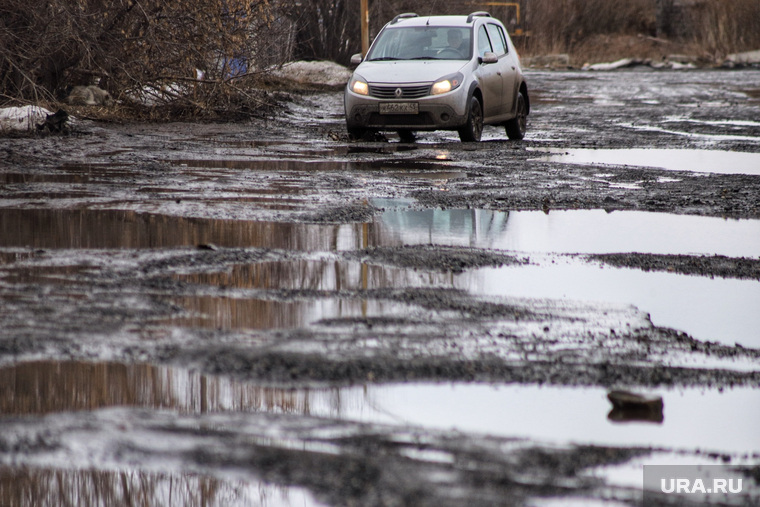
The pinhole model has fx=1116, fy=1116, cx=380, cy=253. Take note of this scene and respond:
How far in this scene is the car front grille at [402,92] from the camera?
14.4 metres

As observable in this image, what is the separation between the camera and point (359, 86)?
14.7 metres

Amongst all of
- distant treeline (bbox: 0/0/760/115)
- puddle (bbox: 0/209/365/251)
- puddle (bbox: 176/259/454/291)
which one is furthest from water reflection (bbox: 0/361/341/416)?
distant treeline (bbox: 0/0/760/115)

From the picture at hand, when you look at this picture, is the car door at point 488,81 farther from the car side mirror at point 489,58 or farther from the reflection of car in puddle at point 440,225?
the reflection of car in puddle at point 440,225

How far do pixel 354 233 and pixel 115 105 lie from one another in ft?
35.7

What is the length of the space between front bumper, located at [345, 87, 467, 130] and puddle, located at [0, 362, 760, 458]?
10744 mm

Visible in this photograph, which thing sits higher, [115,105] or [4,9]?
[4,9]

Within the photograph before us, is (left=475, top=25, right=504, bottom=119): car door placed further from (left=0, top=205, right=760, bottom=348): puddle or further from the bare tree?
(left=0, top=205, right=760, bottom=348): puddle

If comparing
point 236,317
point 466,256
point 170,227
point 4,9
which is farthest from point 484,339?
point 4,9

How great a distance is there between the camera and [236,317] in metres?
4.52

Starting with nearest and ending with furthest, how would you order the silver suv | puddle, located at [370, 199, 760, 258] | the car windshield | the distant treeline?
1. puddle, located at [370, 199, 760, 258]
2. the distant treeline
3. the silver suv
4. the car windshield

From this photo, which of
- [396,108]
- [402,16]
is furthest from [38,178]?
[402,16]

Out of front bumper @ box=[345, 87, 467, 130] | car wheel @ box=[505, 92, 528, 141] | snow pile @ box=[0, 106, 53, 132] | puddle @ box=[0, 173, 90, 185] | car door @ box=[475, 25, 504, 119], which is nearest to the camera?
puddle @ box=[0, 173, 90, 185]

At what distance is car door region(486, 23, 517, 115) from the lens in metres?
15.8

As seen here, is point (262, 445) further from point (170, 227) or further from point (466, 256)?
point (170, 227)
